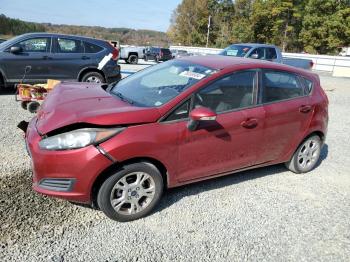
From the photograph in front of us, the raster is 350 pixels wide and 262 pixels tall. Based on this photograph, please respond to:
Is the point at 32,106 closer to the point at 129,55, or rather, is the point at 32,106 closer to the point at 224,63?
the point at 224,63

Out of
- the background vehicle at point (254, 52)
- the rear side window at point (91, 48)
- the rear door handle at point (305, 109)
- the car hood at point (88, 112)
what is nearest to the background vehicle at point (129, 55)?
the background vehicle at point (254, 52)

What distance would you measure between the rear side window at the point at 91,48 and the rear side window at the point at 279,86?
6.55 m

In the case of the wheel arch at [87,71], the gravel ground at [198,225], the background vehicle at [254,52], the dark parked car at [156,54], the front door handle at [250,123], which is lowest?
the dark parked car at [156,54]

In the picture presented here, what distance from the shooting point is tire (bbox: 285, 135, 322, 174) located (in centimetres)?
508

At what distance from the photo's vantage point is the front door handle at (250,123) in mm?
4098

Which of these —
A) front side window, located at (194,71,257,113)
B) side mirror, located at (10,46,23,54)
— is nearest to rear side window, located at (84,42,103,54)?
side mirror, located at (10,46,23,54)

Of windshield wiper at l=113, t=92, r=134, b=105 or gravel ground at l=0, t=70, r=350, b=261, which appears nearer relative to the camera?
gravel ground at l=0, t=70, r=350, b=261

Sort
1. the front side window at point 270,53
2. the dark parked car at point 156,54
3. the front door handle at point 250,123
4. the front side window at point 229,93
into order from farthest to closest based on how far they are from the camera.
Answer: the dark parked car at point 156,54 → the front side window at point 270,53 → the front door handle at point 250,123 → the front side window at point 229,93

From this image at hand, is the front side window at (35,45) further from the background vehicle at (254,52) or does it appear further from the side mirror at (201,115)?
the background vehicle at (254,52)

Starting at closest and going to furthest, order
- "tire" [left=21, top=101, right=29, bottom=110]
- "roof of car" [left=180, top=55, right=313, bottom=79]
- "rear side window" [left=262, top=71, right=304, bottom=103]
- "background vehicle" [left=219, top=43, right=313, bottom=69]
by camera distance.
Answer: "roof of car" [left=180, top=55, right=313, bottom=79]
"rear side window" [left=262, top=71, right=304, bottom=103]
"tire" [left=21, top=101, right=29, bottom=110]
"background vehicle" [left=219, top=43, right=313, bottom=69]

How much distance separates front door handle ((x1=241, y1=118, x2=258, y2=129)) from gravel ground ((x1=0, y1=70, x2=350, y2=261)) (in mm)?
898

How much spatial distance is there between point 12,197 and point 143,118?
5.60ft

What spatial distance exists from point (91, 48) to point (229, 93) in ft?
22.2

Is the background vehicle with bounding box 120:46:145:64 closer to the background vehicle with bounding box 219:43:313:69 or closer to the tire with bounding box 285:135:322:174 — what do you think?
the background vehicle with bounding box 219:43:313:69
